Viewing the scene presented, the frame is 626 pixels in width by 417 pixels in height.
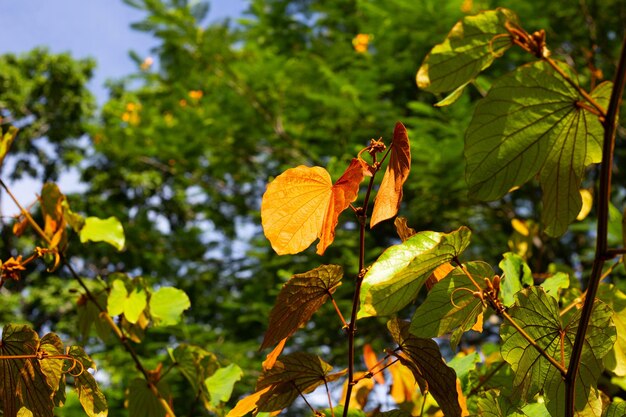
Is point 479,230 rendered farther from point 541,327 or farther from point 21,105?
point 21,105

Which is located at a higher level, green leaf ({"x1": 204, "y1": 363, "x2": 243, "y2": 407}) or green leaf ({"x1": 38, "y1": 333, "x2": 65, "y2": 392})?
green leaf ({"x1": 38, "y1": 333, "x2": 65, "y2": 392})

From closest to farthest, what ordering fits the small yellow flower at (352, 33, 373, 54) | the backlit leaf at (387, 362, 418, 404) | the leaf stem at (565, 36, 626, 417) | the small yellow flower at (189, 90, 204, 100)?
the leaf stem at (565, 36, 626, 417) → the backlit leaf at (387, 362, 418, 404) → the small yellow flower at (352, 33, 373, 54) → the small yellow flower at (189, 90, 204, 100)

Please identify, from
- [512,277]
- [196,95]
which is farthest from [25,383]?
[196,95]

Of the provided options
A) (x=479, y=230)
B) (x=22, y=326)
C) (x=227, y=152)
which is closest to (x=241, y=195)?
(x=227, y=152)

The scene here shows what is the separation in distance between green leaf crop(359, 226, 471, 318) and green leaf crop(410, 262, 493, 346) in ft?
0.11

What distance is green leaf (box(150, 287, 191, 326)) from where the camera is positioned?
0.95 metres

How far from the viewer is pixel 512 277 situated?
842 millimetres

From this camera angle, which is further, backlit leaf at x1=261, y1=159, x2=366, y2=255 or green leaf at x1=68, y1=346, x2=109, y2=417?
green leaf at x1=68, y1=346, x2=109, y2=417

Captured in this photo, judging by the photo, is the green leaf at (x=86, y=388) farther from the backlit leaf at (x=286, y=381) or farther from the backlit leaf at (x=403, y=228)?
the backlit leaf at (x=403, y=228)

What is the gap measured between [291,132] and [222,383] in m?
3.41

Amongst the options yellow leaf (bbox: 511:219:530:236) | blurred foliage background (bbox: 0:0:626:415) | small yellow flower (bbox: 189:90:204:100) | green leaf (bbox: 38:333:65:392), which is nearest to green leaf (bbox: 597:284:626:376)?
yellow leaf (bbox: 511:219:530:236)

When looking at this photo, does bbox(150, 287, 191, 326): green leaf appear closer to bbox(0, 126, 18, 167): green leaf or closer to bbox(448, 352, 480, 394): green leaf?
bbox(0, 126, 18, 167): green leaf

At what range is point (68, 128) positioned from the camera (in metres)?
9.77

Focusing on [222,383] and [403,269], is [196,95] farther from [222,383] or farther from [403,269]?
[403,269]
